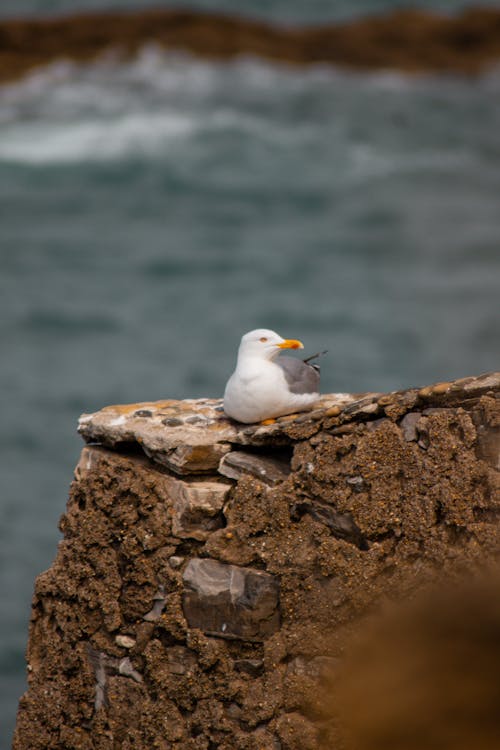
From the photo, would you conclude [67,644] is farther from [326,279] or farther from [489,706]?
[326,279]

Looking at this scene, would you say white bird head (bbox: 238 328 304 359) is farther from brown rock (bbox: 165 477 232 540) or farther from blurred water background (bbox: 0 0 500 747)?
blurred water background (bbox: 0 0 500 747)

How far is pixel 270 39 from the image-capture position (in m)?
39.7

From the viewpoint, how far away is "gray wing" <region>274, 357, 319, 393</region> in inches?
358

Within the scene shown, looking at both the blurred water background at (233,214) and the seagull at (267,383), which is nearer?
the seagull at (267,383)

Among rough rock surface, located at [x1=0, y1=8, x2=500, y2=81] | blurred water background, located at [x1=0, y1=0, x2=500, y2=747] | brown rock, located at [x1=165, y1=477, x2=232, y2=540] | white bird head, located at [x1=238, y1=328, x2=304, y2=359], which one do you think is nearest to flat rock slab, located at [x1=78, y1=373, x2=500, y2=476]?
brown rock, located at [x1=165, y1=477, x2=232, y2=540]

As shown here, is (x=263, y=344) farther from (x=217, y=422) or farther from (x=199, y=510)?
(x=199, y=510)

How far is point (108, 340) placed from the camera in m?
34.4

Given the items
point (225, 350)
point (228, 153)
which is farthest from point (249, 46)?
point (225, 350)

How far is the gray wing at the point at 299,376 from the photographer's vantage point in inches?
358

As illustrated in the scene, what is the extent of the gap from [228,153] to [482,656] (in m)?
35.4

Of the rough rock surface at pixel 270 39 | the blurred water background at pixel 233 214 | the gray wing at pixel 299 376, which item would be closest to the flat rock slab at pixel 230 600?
the gray wing at pixel 299 376

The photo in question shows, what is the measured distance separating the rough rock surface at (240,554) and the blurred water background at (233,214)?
22893 mm

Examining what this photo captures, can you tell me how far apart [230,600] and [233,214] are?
30.9m

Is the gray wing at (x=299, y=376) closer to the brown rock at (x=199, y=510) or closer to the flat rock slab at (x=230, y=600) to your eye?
the brown rock at (x=199, y=510)
